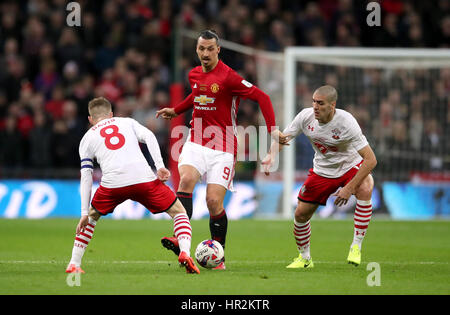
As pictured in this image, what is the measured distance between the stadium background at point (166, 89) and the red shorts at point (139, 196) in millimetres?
8715

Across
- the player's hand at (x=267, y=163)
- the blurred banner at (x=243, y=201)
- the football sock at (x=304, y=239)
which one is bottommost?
the blurred banner at (x=243, y=201)

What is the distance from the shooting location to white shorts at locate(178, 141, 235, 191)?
864cm

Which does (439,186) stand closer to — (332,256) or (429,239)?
(429,239)

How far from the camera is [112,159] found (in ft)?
25.3

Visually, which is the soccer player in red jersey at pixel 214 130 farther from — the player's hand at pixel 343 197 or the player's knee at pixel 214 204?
the player's hand at pixel 343 197

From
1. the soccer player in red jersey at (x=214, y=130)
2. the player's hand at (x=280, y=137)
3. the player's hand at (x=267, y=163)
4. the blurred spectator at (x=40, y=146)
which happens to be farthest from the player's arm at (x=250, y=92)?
the blurred spectator at (x=40, y=146)

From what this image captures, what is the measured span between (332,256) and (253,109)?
8.85 meters

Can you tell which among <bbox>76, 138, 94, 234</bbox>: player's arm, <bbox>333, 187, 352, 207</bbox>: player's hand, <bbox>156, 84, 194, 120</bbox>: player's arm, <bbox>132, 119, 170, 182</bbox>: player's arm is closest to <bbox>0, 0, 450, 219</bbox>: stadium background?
<bbox>156, 84, 194, 120</bbox>: player's arm

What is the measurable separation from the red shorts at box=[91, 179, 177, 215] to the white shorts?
2.91ft

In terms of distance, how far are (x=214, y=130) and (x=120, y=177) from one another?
144 cm

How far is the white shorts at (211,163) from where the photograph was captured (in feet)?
28.3

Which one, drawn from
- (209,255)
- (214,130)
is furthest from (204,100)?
(209,255)

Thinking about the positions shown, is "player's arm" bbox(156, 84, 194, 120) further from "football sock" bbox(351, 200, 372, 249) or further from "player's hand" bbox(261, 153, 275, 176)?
"football sock" bbox(351, 200, 372, 249)

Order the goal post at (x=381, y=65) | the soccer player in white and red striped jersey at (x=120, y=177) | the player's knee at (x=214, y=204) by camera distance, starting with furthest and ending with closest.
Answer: the goal post at (x=381, y=65), the player's knee at (x=214, y=204), the soccer player in white and red striped jersey at (x=120, y=177)
